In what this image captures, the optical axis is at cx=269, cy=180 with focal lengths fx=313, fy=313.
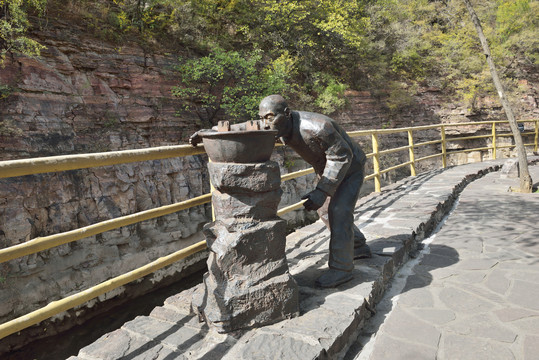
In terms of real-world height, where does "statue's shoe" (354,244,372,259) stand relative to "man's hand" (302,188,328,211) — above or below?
below

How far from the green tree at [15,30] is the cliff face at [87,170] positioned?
322 millimetres

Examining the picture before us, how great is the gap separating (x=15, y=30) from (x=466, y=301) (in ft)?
34.1

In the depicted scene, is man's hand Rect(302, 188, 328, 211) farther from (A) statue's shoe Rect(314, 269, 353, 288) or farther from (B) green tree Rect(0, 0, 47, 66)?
(B) green tree Rect(0, 0, 47, 66)

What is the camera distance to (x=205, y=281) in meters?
1.85

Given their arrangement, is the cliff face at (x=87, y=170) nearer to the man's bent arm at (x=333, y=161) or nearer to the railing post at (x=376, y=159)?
the railing post at (x=376, y=159)

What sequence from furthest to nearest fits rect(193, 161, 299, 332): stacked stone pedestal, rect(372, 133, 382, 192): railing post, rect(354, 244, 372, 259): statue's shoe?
rect(372, 133, 382, 192): railing post
rect(354, 244, 372, 259): statue's shoe
rect(193, 161, 299, 332): stacked stone pedestal

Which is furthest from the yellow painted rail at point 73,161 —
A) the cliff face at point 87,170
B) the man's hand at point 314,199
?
the cliff face at point 87,170

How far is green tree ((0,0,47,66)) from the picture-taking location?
713 cm

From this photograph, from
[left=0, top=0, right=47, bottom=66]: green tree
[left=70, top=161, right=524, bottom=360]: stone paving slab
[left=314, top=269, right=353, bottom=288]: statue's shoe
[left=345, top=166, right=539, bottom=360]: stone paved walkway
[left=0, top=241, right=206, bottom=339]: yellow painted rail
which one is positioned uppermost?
[left=0, top=0, right=47, bottom=66]: green tree

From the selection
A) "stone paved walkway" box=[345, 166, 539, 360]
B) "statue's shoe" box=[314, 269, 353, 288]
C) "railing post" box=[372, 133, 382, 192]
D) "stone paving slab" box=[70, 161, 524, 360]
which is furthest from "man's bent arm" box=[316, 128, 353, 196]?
"railing post" box=[372, 133, 382, 192]

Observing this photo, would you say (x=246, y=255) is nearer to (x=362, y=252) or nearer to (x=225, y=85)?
(x=362, y=252)

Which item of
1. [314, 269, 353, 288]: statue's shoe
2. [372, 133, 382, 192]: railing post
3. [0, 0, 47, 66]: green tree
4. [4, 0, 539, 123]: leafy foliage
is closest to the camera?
[314, 269, 353, 288]: statue's shoe

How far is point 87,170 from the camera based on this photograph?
8.16m

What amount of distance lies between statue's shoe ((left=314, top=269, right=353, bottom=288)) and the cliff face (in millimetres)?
7147
